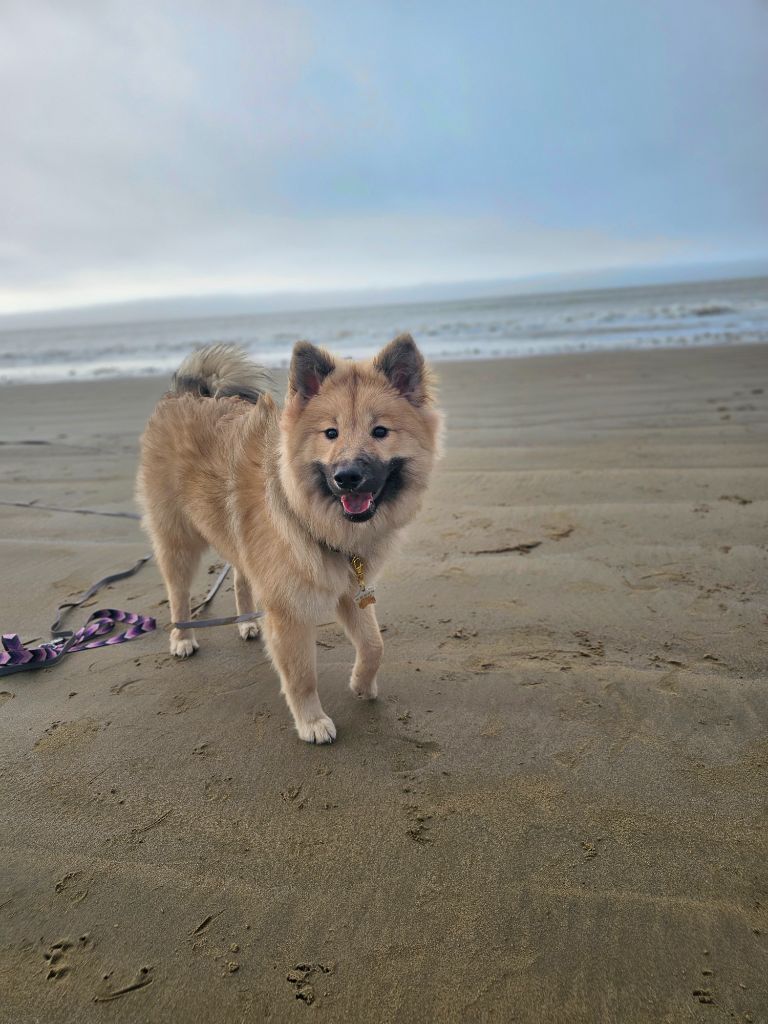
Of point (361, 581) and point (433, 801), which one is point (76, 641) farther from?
point (433, 801)

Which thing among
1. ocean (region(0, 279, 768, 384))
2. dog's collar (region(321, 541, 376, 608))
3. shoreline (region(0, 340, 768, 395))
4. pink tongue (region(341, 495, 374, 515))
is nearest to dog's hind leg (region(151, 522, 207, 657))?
dog's collar (region(321, 541, 376, 608))

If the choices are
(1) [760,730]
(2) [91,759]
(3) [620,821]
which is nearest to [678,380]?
(1) [760,730]

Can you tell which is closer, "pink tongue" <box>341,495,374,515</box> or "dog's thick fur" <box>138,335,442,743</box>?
"pink tongue" <box>341,495,374,515</box>

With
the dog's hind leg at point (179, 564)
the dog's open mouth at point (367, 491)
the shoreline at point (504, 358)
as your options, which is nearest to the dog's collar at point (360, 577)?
the dog's open mouth at point (367, 491)

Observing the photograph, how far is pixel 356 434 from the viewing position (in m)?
2.41

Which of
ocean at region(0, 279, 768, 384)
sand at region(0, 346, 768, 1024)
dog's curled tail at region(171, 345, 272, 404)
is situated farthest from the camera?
ocean at region(0, 279, 768, 384)

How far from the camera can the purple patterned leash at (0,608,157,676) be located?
3.00 meters

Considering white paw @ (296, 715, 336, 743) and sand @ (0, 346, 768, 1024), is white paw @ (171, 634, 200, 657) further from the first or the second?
white paw @ (296, 715, 336, 743)

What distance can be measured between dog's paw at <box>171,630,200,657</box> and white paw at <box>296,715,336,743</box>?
3.22ft

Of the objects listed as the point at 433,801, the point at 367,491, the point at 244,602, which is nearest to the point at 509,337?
the point at 244,602

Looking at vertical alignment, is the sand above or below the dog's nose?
below

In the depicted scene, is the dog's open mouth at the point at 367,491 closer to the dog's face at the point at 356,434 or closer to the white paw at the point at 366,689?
the dog's face at the point at 356,434

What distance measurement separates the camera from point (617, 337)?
57.1ft

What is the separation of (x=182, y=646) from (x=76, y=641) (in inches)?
23.9
